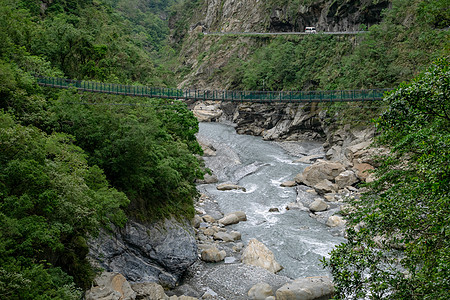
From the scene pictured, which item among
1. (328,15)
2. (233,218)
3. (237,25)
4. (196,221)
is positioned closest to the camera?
(196,221)

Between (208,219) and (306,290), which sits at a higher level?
(306,290)

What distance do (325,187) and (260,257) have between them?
11.2m

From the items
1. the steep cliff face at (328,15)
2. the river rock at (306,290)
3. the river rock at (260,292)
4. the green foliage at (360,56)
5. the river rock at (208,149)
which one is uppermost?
the steep cliff face at (328,15)

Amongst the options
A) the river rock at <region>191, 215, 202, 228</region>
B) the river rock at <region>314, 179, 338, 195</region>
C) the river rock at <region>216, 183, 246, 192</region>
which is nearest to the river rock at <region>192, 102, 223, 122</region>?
the river rock at <region>216, 183, 246, 192</region>

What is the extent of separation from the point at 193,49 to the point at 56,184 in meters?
77.5

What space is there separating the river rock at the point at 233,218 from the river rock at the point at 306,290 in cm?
748

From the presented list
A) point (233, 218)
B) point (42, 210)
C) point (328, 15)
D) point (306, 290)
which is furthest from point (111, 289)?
point (328, 15)

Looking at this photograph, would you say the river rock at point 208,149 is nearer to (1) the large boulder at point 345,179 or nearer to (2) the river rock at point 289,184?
(2) the river rock at point 289,184

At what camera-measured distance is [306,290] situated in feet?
41.7

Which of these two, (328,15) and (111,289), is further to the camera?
(328,15)

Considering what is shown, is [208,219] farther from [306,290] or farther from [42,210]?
[42,210]

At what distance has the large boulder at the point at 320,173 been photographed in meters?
26.4

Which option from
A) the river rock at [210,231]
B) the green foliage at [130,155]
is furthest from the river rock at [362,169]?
the green foliage at [130,155]

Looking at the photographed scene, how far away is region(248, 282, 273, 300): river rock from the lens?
42.7 ft
